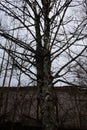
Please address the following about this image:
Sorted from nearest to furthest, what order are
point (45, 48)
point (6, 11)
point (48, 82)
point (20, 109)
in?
point (48, 82) < point (45, 48) < point (6, 11) < point (20, 109)

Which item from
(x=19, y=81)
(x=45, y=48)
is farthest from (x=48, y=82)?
(x=19, y=81)

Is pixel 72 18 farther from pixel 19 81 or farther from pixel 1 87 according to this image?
pixel 1 87

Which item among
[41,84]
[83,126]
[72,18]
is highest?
[72,18]

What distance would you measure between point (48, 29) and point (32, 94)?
322 inches

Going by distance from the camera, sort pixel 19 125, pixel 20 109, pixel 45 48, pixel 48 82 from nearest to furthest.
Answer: pixel 48 82, pixel 45 48, pixel 19 125, pixel 20 109

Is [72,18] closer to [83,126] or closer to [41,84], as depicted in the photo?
[41,84]

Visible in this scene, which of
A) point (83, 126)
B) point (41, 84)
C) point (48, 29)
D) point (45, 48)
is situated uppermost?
point (48, 29)

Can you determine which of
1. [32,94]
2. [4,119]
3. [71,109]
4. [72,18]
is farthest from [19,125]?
[72,18]

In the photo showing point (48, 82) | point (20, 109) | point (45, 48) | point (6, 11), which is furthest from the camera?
point (20, 109)

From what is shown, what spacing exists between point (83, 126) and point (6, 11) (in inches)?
337

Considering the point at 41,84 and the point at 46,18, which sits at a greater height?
the point at 46,18

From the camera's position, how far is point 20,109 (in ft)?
37.1

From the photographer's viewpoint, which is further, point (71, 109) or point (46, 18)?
point (71, 109)

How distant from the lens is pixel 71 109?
37.0 feet
